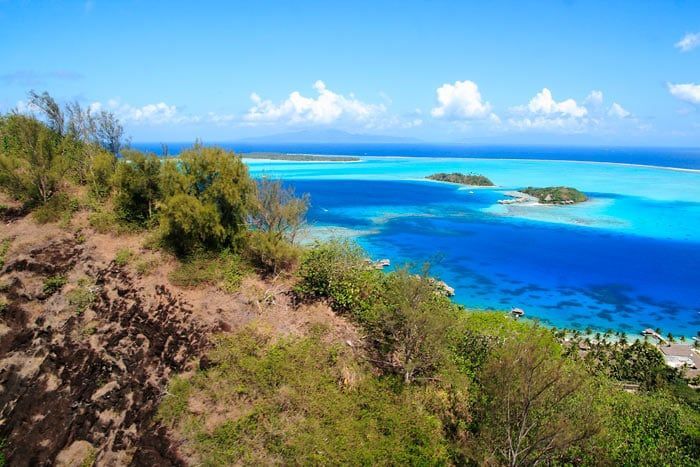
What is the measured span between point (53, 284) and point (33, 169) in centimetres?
Answer: 952

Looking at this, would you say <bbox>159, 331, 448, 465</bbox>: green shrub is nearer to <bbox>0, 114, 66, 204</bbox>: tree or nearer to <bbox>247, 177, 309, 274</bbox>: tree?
<bbox>247, 177, 309, 274</bbox>: tree

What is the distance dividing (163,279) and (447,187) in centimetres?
9321

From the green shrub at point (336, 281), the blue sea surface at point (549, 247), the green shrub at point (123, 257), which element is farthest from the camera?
Answer: the blue sea surface at point (549, 247)

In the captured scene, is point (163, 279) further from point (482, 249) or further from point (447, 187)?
point (447, 187)

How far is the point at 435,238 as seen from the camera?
5338 cm

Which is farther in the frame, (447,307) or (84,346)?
(447,307)

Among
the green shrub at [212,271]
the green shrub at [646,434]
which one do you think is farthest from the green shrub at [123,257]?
the green shrub at [646,434]

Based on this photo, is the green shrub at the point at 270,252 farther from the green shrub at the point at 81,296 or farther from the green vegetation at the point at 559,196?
the green vegetation at the point at 559,196

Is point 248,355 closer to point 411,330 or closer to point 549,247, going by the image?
point 411,330

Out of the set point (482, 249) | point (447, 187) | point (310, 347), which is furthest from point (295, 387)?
point (447, 187)

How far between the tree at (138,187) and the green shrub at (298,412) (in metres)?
11.5

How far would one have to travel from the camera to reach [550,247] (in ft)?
165

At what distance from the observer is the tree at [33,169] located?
22.9 metres

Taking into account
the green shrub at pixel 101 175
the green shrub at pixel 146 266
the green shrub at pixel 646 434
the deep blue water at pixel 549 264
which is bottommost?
the deep blue water at pixel 549 264
